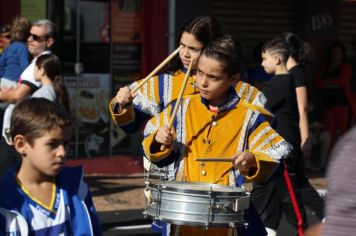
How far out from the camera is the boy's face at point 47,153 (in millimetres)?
4086

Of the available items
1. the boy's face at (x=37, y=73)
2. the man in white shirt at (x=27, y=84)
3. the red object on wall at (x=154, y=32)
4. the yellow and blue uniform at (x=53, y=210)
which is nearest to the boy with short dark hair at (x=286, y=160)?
the boy's face at (x=37, y=73)

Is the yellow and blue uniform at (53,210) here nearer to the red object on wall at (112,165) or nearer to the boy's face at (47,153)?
the boy's face at (47,153)

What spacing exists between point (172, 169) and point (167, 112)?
29cm

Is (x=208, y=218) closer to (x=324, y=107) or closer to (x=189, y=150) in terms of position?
(x=189, y=150)

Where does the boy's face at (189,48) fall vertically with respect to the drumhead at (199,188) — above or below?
above

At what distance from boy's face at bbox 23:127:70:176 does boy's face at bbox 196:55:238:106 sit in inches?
35.8

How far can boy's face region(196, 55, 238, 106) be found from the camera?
4789mm

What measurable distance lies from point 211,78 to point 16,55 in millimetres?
4668

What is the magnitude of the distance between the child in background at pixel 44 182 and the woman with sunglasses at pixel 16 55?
4.97 m

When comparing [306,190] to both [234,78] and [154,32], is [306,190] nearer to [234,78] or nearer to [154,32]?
[234,78]

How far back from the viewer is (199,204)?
4.46 metres

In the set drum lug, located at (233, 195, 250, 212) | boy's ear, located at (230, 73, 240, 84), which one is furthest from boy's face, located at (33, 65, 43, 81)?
drum lug, located at (233, 195, 250, 212)

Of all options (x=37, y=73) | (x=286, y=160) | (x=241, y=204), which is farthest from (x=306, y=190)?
(x=241, y=204)

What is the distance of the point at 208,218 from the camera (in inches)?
176
